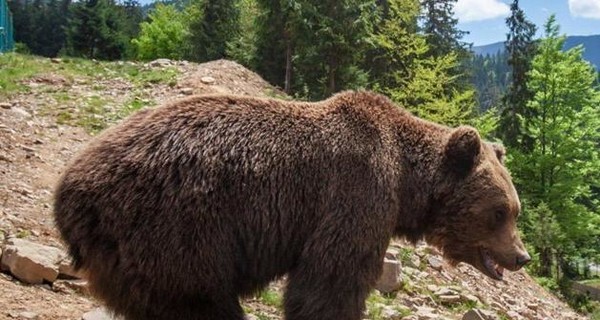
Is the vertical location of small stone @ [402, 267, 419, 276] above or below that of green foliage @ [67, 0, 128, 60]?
below

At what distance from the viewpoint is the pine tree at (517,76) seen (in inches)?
1415

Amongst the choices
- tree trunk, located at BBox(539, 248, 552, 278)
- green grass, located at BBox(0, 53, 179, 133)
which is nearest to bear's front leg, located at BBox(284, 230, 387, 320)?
green grass, located at BBox(0, 53, 179, 133)

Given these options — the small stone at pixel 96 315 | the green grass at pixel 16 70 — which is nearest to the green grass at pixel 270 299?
the small stone at pixel 96 315

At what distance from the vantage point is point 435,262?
30.4ft

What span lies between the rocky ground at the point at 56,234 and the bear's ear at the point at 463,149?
1579 millimetres

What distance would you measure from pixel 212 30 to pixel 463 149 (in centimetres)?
3385

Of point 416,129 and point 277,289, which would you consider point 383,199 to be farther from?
point 277,289

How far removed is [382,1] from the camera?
3753 cm

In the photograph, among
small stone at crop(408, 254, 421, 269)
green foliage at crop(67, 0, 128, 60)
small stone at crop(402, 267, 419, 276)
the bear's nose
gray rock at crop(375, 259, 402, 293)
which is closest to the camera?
the bear's nose

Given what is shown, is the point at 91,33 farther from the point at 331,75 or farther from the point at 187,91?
the point at 187,91

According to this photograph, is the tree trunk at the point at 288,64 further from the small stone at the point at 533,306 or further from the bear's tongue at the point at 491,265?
the bear's tongue at the point at 491,265

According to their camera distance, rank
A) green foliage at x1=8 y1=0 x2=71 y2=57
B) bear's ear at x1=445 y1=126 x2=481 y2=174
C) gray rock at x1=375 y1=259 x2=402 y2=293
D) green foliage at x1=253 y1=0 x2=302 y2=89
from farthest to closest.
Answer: green foliage at x1=8 y1=0 x2=71 y2=57
green foliage at x1=253 y1=0 x2=302 y2=89
gray rock at x1=375 y1=259 x2=402 y2=293
bear's ear at x1=445 y1=126 x2=481 y2=174

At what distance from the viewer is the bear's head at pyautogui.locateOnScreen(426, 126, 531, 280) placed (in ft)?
14.4

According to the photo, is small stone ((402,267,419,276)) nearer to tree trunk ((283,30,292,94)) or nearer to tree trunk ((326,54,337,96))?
tree trunk ((326,54,337,96))
